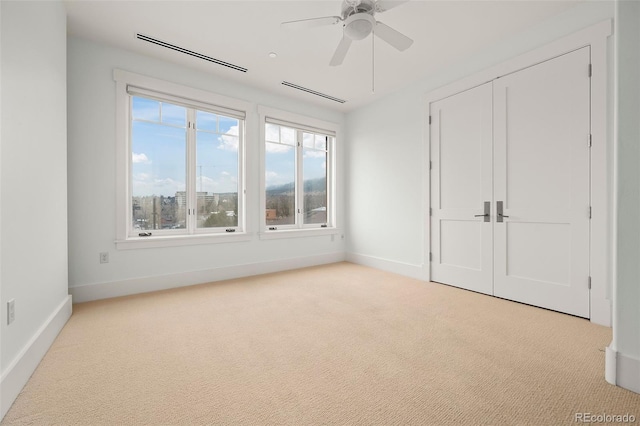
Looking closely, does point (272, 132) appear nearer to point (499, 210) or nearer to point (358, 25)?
point (358, 25)

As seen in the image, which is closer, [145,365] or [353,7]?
[145,365]

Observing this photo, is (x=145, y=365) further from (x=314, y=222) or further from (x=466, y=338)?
(x=314, y=222)

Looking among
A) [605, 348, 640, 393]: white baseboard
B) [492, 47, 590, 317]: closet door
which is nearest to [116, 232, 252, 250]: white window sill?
[492, 47, 590, 317]: closet door

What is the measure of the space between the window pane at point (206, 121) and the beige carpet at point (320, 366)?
2.36m

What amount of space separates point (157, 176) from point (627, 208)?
14.3 feet

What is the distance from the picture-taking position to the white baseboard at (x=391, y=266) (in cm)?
407

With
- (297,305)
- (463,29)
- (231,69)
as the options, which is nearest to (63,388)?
(297,305)

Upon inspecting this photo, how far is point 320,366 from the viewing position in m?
1.82

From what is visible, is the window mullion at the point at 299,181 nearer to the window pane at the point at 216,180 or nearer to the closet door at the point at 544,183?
the window pane at the point at 216,180

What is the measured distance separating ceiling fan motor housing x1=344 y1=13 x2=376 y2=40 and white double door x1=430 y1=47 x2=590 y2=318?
1847 mm

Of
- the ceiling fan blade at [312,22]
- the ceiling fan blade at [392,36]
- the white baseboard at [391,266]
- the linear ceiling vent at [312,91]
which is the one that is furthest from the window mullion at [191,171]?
the white baseboard at [391,266]

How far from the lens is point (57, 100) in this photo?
7.80 ft

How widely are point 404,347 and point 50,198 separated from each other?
290 centimetres

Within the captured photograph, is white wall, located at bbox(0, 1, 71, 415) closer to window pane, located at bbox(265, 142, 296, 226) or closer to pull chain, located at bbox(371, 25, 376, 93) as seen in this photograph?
window pane, located at bbox(265, 142, 296, 226)
